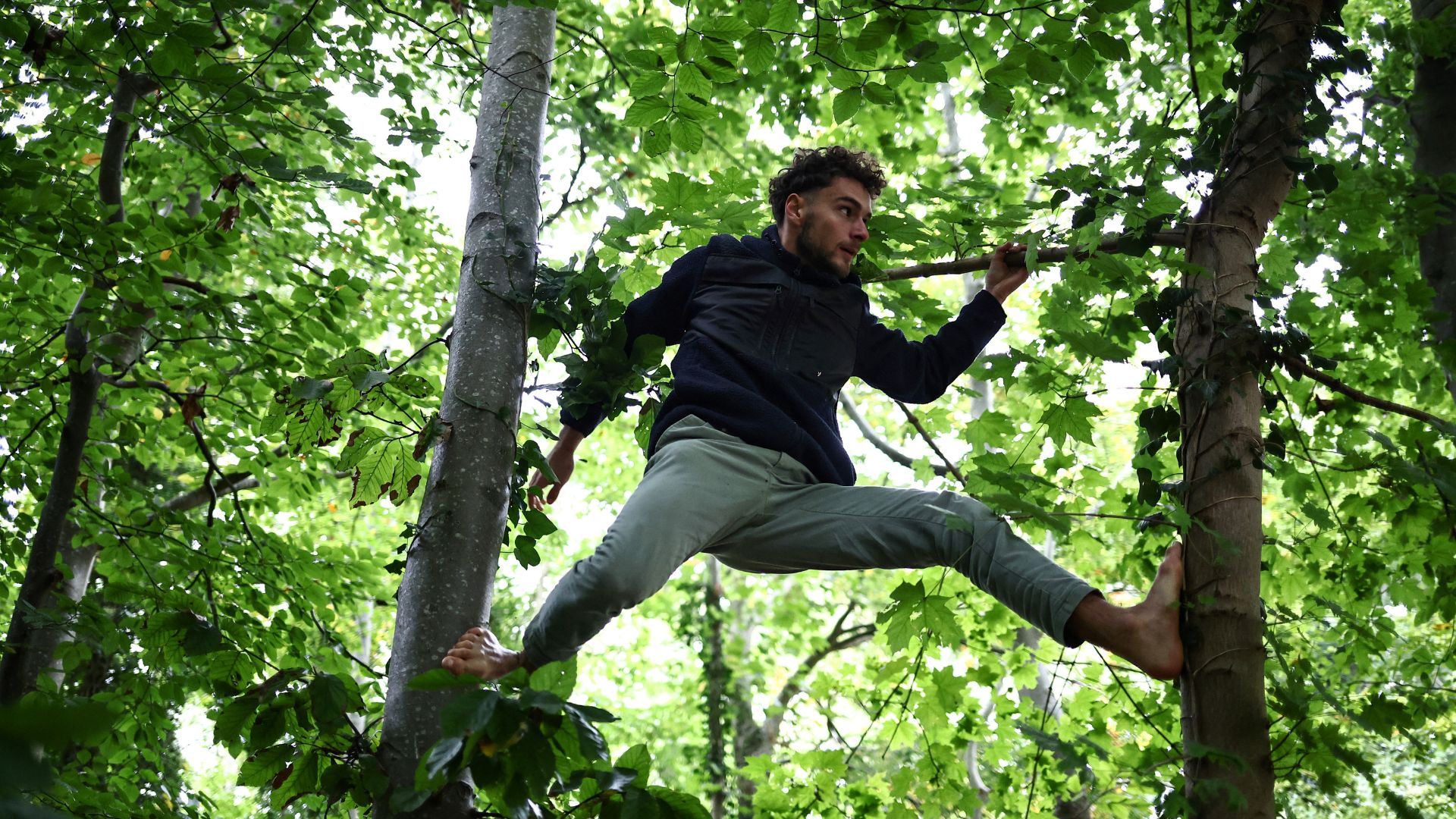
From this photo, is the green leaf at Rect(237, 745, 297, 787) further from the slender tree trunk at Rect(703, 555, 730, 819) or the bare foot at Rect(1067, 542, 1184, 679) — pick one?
the slender tree trunk at Rect(703, 555, 730, 819)

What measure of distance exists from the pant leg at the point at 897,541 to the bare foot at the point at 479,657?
2.04 ft

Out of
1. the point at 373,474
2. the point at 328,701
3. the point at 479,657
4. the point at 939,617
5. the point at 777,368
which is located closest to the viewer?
the point at 328,701

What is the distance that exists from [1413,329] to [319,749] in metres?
3.64

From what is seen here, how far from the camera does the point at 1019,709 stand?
5.02 meters

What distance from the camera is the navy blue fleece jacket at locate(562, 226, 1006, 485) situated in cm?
262

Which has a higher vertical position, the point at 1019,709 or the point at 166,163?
the point at 166,163

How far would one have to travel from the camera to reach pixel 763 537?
2549mm

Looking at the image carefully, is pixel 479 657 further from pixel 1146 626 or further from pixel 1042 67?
pixel 1042 67

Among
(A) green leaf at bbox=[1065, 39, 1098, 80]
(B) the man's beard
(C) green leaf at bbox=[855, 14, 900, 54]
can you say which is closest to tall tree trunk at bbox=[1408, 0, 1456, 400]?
(A) green leaf at bbox=[1065, 39, 1098, 80]

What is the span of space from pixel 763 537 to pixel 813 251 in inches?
33.0

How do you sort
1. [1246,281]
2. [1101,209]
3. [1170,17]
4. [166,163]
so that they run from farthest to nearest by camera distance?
1. [166,163]
2. [1170,17]
3. [1101,209]
4. [1246,281]

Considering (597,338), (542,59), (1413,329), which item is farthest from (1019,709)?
(542,59)

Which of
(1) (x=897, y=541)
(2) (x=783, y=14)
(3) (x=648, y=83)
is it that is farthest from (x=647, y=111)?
(1) (x=897, y=541)

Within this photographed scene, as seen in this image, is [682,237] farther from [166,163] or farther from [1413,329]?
[166,163]
